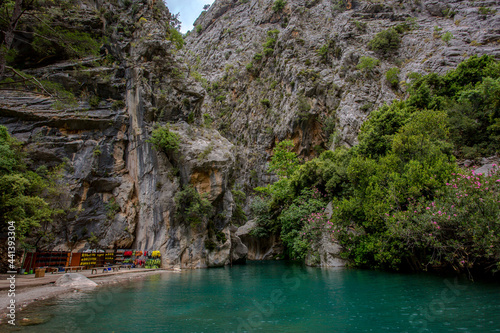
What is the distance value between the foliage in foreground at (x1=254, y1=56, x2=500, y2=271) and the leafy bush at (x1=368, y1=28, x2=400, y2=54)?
45.8 ft

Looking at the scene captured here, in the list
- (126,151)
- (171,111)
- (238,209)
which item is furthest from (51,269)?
(238,209)

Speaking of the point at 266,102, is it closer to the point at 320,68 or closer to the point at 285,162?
the point at 320,68

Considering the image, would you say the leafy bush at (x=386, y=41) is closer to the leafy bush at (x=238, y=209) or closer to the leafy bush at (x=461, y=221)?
the leafy bush at (x=238, y=209)

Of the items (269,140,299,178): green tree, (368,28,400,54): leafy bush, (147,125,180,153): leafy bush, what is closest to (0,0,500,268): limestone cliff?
(368,28,400,54): leafy bush

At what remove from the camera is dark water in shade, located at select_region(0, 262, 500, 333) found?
8.05 metres

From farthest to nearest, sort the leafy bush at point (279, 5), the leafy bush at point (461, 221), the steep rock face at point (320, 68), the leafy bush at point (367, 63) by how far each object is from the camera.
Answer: the leafy bush at point (279, 5) < the leafy bush at point (367, 63) < the steep rock face at point (320, 68) < the leafy bush at point (461, 221)

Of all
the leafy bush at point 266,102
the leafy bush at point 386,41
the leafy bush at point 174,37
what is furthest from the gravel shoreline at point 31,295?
the leafy bush at point 386,41

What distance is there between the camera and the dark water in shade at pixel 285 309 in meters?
8.05

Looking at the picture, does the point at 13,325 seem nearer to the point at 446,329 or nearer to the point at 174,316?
the point at 174,316

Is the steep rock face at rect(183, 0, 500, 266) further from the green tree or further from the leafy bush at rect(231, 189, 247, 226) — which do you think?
the green tree

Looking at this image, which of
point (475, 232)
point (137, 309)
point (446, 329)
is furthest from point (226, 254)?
point (446, 329)

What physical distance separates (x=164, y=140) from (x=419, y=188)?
23.9 meters

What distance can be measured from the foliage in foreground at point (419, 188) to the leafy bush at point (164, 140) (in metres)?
14.5

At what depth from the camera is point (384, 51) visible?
43.7 metres
